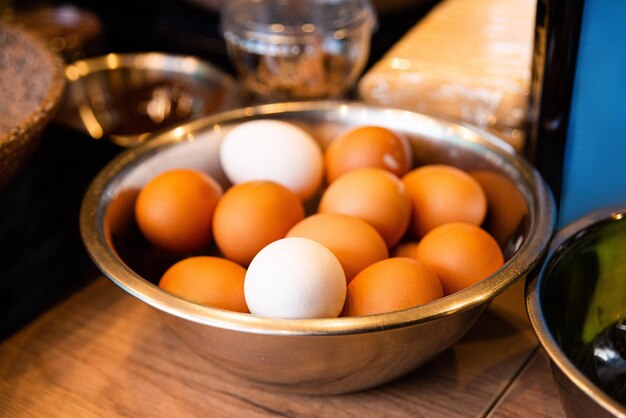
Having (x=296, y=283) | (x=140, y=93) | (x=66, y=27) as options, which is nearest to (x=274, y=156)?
(x=296, y=283)

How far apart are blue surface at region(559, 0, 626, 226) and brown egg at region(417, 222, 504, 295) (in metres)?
0.18

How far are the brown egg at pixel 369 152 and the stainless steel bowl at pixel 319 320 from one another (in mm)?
44

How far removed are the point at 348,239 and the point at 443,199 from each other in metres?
0.12

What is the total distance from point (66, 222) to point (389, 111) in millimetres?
382

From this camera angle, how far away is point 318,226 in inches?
24.0

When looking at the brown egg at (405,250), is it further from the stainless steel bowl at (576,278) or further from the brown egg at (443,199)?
the stainless steel bowl at (576,278)

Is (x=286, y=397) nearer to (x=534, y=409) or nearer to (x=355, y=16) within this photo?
(x=534, y=409)

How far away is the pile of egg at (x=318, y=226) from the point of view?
549 mm

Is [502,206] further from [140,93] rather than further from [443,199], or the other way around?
[140,93]

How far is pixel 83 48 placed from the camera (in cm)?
121

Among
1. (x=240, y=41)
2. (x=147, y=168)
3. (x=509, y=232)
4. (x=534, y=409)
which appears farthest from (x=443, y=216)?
(x=240, y=41)

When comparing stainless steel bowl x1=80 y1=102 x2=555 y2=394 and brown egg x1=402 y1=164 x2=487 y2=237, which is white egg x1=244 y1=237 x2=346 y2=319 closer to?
stainless steel bowl x1=80 y1=102 x2=555 y2=394

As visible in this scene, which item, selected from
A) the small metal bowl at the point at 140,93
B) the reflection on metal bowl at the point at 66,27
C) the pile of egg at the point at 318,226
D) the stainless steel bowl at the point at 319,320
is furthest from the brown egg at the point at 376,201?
the reflection on metal bowl at the point at 66,27

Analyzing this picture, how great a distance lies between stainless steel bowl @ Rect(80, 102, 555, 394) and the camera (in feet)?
1.65
